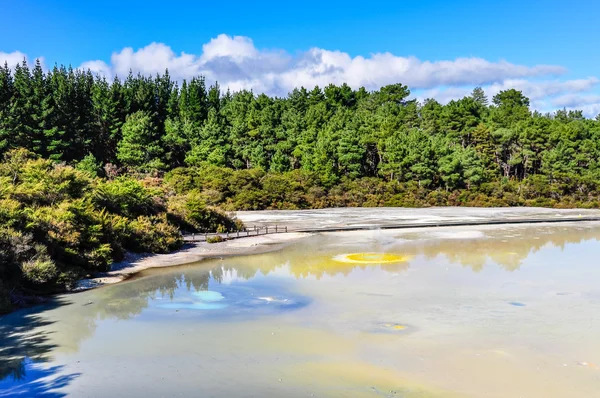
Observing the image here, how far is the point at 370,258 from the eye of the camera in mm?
26891

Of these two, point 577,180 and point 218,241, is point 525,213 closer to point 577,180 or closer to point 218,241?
point 577,180

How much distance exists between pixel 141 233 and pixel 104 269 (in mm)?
5027

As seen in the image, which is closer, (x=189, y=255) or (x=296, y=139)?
(x=189, y=255)

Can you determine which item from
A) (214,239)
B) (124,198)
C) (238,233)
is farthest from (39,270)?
(238,233)

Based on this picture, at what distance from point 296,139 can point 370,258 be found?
4178 centimetres

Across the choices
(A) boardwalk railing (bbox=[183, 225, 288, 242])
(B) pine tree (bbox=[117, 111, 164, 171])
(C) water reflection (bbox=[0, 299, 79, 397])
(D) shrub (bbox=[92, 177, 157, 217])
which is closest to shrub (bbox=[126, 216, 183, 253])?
(D) shrub (bbox=[92, 177, 157, 217])

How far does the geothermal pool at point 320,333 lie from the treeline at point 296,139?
38.2 m

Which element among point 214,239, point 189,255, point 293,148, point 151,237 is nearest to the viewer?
point 189,255

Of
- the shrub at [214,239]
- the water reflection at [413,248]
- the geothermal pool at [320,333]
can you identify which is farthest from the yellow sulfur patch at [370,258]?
the shrub at [214,239]

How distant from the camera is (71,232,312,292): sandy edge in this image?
73.5ft

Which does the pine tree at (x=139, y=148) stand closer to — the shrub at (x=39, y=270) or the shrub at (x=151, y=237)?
the shrub at (x=151, y=237)

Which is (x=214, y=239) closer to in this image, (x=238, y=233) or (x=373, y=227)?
(x=238, y=233)

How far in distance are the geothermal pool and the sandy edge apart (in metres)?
0.99

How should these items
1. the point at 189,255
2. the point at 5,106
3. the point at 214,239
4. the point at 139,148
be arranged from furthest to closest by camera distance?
the point at 139,148 < the point at 5,106 < the point at 214,239 < the point at 189,255
